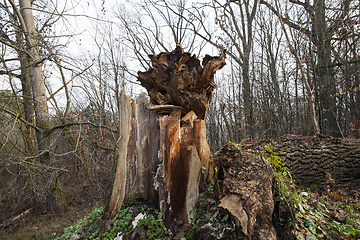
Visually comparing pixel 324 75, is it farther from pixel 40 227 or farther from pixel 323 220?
pixel 40 227

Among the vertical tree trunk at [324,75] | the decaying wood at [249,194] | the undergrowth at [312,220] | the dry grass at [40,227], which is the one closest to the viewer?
the decaying wood at [249,194]

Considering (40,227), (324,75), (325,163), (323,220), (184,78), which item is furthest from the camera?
(324,75)

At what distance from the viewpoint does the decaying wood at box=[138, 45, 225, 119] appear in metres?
3.27

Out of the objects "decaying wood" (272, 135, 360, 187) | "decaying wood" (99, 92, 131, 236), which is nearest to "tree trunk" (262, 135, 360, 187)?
"decaying wood" (272, 135, 360, 187)

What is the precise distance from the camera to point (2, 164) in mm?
4125

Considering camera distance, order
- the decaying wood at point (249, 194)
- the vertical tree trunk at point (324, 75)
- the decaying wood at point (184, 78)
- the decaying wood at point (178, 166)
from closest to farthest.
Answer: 1. the decaying wood at point (249, 194)
2. the decaying wood at point (178, 166)
3. the decaying wood at point (184, 78)
4. the vertical tree trunk at point (324, 75)

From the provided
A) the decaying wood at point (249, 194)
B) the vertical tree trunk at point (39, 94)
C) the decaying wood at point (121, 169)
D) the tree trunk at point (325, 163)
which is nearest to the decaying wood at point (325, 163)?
the tree trunk at point (325, 163)

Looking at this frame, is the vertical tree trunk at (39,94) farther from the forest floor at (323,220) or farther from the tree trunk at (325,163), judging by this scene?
the tree trunk at (325,163)

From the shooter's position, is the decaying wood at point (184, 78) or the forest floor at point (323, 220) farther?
the decaying wood at point (184, 78)

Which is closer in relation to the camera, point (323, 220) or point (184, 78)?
point (323, 220)

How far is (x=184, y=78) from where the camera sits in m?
3.33

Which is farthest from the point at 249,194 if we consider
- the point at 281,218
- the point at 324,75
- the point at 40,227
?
the point at 324,75

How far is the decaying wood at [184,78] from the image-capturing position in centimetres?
327

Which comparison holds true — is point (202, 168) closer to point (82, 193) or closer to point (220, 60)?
point (220, 60)
